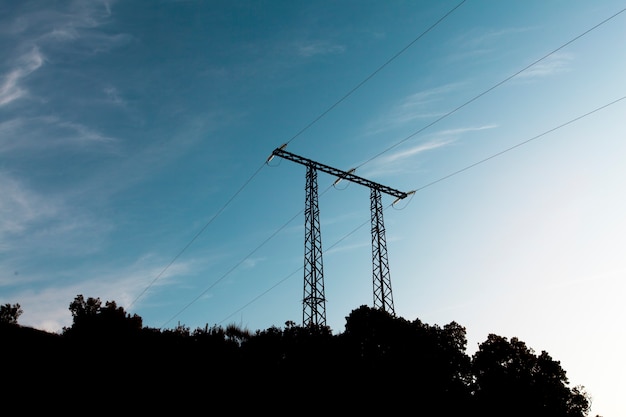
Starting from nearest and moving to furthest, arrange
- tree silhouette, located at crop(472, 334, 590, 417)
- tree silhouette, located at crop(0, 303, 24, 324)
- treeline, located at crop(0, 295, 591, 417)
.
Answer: treeline, located at crop(0, 295, 591, 417), tree silhouette, located at crop(472, 334, 590, 417), tree silhouette, located at crop(0, 303, 24, 324)

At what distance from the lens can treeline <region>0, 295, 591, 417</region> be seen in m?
27.5

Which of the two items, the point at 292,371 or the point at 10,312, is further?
the point at 10,312

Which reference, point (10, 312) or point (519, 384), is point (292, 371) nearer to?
point (519, 384)

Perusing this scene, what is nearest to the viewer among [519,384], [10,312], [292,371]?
[292,371]

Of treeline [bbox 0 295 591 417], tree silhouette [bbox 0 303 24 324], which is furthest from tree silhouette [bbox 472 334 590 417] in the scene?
tree silhouette [bbox 0 303 24 324]

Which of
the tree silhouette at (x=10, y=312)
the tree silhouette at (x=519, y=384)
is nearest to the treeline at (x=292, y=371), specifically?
the tree silhouette at (x=519, y=384)

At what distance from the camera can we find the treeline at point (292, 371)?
2753 centimetres

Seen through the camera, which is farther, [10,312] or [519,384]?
[10,312]

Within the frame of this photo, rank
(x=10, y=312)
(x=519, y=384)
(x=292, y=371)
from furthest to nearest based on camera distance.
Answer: (x=10, y=312) < (x=519, y=384) < (x=292, y=371)

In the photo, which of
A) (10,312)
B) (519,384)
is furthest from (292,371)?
(10,312)

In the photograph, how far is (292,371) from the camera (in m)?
34.6

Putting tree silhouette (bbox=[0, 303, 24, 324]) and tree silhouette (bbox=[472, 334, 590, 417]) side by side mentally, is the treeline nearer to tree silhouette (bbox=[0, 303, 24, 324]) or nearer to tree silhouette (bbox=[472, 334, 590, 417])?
→ tree silhouette (bbox=[472, 334, 590, 417])

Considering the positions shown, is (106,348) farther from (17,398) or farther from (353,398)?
(353,398)

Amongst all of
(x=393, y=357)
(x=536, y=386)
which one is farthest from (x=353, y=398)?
(x=536, y=386)
